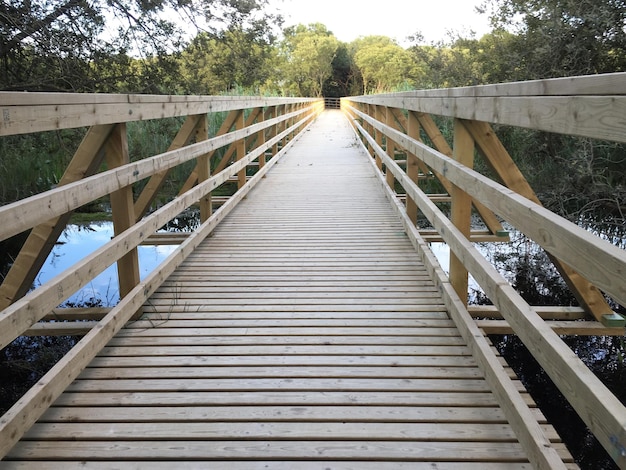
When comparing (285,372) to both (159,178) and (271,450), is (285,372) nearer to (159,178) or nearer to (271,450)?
(271,450)

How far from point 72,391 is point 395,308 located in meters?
1.72

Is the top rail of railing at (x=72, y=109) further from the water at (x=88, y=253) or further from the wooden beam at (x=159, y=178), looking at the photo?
the water at (x=88, y=253)

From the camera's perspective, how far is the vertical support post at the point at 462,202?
2.93m

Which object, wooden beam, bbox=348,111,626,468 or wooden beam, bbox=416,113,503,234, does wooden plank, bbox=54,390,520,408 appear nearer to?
wooden beam, bbox=348,111,626,468

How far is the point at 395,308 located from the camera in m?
3.26

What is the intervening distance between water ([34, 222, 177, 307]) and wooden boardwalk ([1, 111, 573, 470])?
202 centimetres

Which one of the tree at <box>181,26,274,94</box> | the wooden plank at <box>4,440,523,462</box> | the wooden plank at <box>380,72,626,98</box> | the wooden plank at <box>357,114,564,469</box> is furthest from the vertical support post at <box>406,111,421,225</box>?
the tree at <box>181,26,274,94</box>

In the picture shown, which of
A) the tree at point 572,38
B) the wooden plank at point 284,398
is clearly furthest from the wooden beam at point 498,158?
the tree at point 572,38

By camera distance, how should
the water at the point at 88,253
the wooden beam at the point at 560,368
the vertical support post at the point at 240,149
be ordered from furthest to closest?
the vertical support post at the point at 240,149
the water at the point at 88,253
the wooden beam at the point at 560,368

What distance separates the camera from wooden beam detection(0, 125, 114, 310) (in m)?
2.76

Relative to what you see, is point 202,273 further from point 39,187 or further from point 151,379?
point 39,187

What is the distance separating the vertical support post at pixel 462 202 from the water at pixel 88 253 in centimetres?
367

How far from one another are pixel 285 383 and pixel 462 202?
1.31 m

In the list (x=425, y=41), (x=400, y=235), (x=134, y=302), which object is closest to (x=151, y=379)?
(x=134, y=302)
